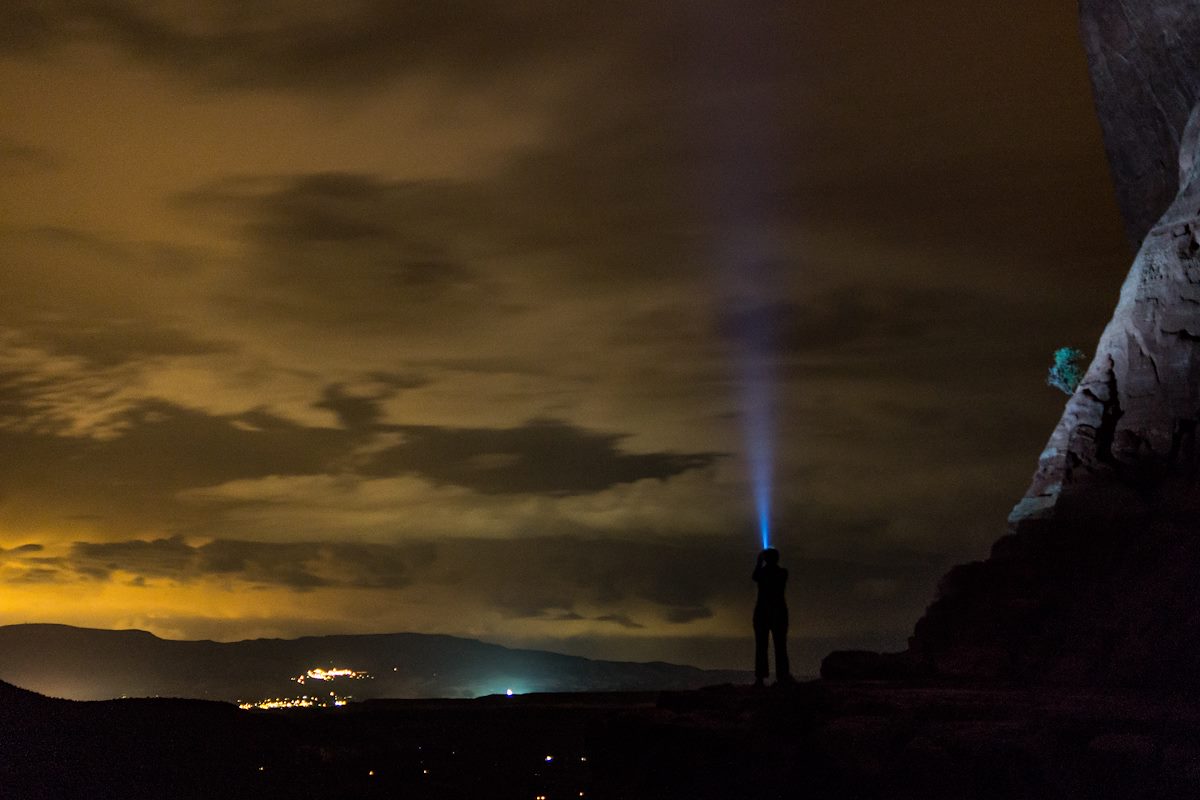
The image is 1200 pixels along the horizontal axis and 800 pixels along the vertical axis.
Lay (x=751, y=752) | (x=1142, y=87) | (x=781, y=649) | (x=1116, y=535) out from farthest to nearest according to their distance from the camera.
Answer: (x=1142, y=87) → (x=1116, y=535) → (x=781, y=649) → (x=751, y=752)

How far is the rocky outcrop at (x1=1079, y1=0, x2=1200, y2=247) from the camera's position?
168 ft

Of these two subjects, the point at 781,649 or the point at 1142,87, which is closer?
the point at 781,649

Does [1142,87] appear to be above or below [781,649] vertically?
above

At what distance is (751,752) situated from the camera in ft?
Answer: 101

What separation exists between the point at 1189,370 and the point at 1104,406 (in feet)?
8.82

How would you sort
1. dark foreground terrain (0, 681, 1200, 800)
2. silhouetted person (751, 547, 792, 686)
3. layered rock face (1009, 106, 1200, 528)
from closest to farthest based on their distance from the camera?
dark foreground terrain (0, 681, 1200, 800)
silhouetted person (751, 547, 792, 686)
layered rock face (1009, 106, 1200, 528)

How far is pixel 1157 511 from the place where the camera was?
120ft

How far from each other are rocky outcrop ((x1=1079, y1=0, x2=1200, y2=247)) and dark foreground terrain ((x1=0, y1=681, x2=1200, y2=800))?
28673mm

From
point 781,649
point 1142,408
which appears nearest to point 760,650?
point 781,649

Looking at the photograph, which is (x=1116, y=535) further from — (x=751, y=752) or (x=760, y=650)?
(x=751, y=752)

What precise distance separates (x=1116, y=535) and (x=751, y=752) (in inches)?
488

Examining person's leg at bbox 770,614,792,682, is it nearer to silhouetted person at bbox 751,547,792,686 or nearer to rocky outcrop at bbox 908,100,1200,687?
silhouetted person at bbox 751,547,792,686

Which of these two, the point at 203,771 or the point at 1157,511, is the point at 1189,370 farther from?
the point at 203,771

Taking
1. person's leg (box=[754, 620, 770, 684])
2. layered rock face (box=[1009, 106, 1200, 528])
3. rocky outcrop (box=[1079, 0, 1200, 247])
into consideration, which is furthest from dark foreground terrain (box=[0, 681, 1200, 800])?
rocky outcrop (box=[1079, 0, 1200, 247])
